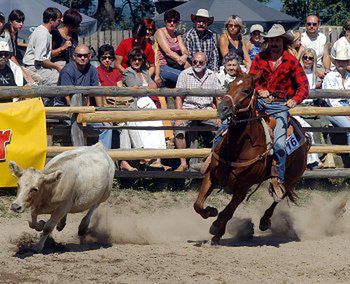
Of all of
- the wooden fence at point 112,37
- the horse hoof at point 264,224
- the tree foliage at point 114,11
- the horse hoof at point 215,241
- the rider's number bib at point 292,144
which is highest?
the rider's number bib at point 292,144

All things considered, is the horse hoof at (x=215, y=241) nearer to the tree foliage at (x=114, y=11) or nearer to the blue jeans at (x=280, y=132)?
the blue jeans at (x=280, y=132)

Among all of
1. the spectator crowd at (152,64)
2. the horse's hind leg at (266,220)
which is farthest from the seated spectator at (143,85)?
the horse's hind leg at (266,220)

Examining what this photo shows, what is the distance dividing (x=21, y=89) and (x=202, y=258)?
3.90 m

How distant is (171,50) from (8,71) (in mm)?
2748

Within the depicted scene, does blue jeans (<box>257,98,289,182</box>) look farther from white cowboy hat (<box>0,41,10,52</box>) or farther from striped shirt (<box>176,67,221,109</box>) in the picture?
white cowboy hat (<box>0,41,10,52</box>)

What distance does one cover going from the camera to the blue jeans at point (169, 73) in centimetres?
1415

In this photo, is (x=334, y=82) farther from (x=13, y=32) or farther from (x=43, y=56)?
(x=13, y=32)

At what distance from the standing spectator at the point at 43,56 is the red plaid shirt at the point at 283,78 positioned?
12.2 feet

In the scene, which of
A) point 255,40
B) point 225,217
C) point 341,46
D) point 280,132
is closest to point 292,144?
point 280,132

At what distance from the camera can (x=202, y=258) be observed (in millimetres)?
9469

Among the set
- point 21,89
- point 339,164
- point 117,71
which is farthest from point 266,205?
point 21,89

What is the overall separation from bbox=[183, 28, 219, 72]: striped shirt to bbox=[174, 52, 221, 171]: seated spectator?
2.27 feet

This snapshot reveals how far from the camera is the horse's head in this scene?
368 inches

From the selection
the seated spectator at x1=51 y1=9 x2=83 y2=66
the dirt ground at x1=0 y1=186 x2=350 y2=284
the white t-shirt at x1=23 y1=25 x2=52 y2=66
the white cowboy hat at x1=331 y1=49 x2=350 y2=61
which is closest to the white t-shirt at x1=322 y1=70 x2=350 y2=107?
the white cowboy hat at x1=331 y1=49 x2=350 y2=61
